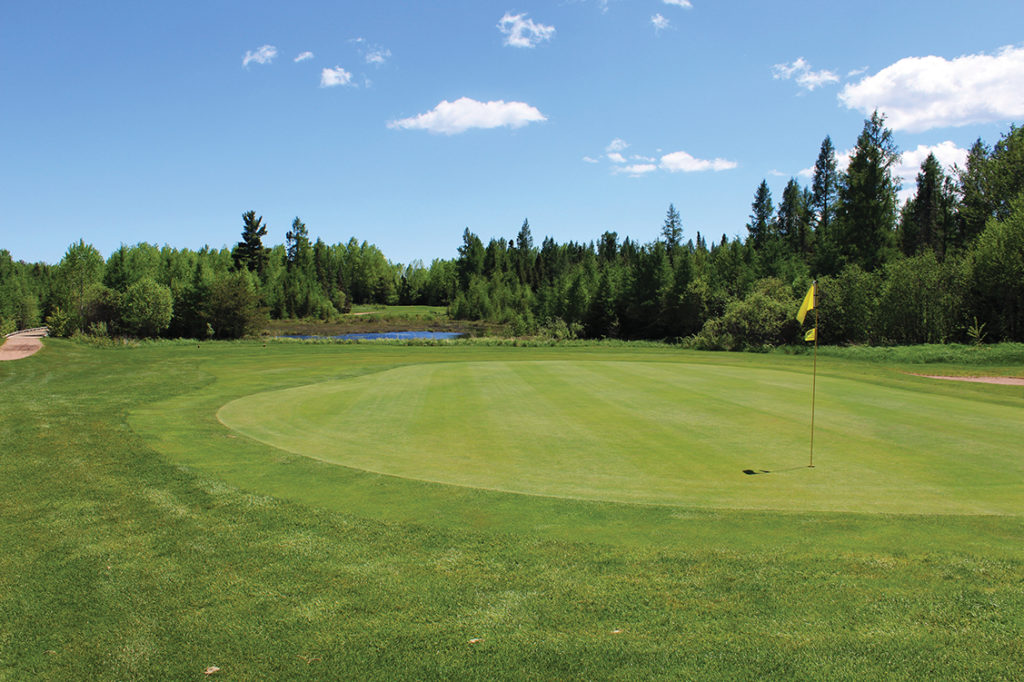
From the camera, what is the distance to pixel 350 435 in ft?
40.0

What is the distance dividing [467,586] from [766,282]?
184ft

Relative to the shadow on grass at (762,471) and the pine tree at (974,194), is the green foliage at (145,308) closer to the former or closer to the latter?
the shadow on grass at (762,471)

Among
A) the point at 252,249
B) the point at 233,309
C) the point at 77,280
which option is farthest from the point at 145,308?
the point at 252,249

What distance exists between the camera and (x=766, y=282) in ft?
181

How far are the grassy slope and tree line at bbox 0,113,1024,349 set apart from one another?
143 ft

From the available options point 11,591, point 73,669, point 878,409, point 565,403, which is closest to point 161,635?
point 73,669

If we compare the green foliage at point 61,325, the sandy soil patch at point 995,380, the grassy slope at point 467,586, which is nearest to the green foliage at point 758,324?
the sandy soil patch at point 995,380

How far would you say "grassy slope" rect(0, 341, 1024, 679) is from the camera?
4.22 meters

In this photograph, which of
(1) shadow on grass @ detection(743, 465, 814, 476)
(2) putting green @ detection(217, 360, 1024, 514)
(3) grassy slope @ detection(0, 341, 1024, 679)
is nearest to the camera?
(3) grassy slope @ detection(0, 341, 1024, 679)

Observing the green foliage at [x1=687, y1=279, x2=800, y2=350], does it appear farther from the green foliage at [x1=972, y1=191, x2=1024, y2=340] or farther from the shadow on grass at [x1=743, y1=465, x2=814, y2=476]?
the shadow on grass at [x1=743, y1=465, x2=814, y2=476]

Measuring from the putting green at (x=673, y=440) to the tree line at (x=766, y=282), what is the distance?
3086 centimetres

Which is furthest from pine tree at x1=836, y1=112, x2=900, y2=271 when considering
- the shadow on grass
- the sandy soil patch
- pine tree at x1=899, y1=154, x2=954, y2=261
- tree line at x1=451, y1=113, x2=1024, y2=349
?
the shadow on grass

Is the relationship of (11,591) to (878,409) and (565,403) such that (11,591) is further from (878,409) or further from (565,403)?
(878,409)

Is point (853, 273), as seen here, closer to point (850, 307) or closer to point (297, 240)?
point (850, 307)
